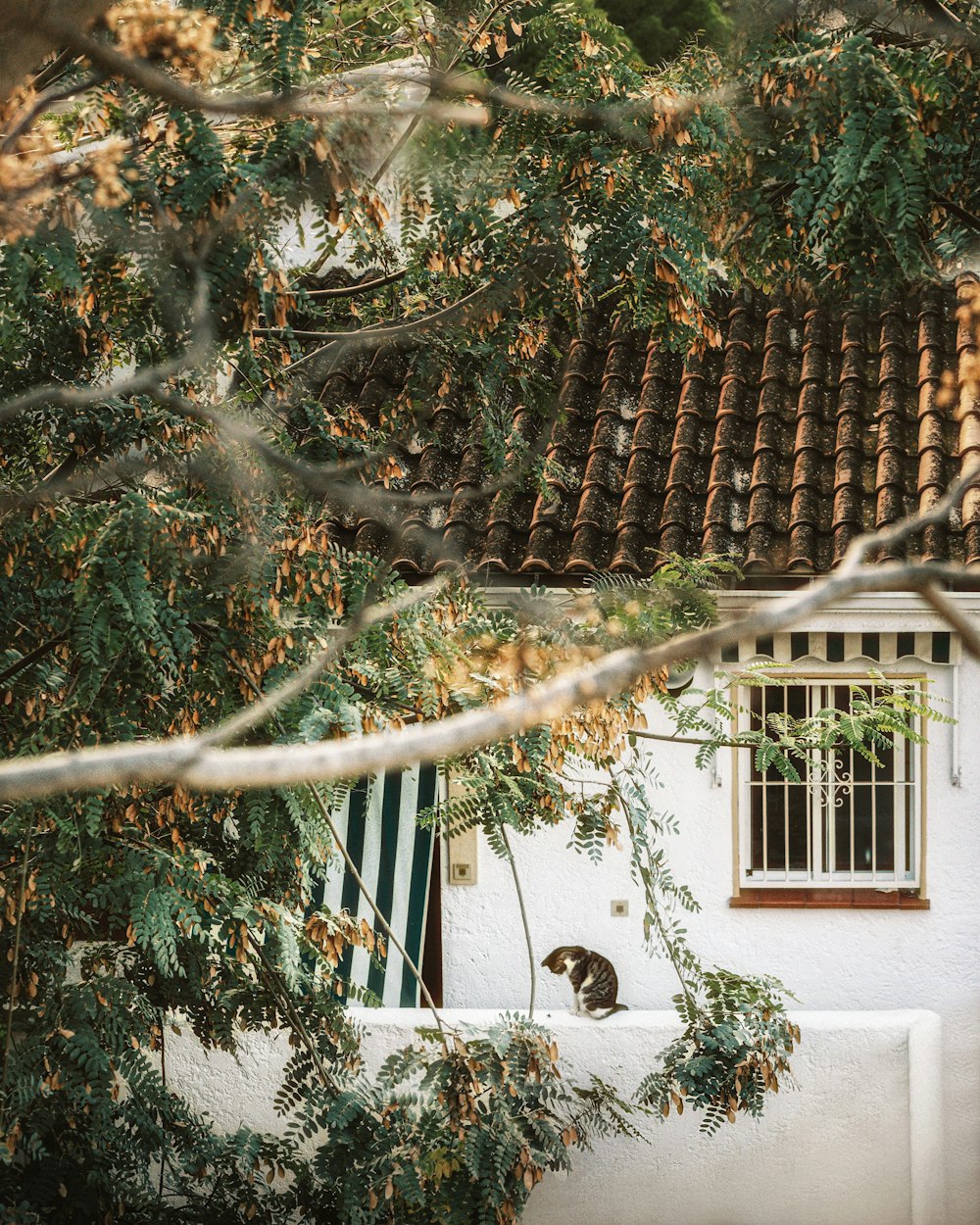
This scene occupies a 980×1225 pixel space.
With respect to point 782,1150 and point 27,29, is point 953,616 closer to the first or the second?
point 27,29

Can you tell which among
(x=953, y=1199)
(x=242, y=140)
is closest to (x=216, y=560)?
(x=242, y=140)

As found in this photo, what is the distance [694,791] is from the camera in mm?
10281

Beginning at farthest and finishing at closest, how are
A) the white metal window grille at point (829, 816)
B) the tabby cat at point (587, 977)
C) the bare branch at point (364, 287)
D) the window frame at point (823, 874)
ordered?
the white metal window grille at point (829, 816)
the window frame at point (823, 874)
the tabby cat at point (587, 977)
the bare branch at point (364, 287)

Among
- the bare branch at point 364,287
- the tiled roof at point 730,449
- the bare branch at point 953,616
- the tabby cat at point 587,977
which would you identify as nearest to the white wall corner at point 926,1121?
the tabby cat at point 587,977

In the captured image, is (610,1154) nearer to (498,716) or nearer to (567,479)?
(567,479)

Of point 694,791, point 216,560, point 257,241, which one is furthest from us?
point 694,791

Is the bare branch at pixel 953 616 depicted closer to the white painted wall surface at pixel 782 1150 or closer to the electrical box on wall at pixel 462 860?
the white painted wall surface at pixel 782 1150

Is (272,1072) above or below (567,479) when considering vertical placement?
below

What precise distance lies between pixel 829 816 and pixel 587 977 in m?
2.20

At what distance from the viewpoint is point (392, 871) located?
10203 mm

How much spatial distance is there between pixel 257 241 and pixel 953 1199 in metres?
8.10

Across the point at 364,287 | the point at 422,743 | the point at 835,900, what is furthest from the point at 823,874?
the point at 422,743

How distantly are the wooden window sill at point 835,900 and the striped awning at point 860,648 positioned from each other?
1737 millimetres

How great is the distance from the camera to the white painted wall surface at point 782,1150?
9211mm
